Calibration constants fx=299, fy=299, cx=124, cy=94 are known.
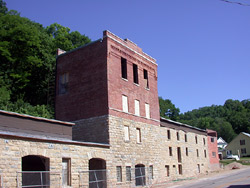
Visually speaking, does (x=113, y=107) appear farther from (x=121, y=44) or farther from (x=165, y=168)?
(x=165, y=168)

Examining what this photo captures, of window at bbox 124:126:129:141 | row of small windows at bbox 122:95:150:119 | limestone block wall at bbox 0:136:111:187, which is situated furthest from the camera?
row of small windows at bbox 122:95:150:119

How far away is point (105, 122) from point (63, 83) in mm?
7546

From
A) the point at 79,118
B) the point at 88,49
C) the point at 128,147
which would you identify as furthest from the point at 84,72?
the point at 128,147

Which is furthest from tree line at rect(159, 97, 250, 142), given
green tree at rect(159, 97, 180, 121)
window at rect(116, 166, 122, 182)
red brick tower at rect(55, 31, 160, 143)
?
window at rect(116, 166, 122, 182)

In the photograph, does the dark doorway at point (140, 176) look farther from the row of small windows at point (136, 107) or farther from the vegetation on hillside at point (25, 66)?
the vegetation on hillside at point (25, 66)

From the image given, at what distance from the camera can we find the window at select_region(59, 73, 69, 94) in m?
30.6

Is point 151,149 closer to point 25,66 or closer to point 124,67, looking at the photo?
point 124,67

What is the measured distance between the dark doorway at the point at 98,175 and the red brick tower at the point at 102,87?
1939mm

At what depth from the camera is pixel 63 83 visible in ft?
102

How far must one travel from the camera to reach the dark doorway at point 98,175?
23.1m

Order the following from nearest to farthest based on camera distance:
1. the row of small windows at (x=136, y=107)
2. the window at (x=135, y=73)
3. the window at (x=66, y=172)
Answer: the window at (x=66, y=172) → the row of small windows at (x=136, y=107) → the window at (x=135, y=73)

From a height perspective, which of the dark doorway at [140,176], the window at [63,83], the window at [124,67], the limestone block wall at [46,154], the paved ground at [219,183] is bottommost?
the paved ground at [219,183]

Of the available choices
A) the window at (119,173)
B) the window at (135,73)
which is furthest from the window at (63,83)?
the window at (119,173)

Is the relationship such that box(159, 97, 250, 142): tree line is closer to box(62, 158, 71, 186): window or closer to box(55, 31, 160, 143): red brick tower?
box(55, 31, 160, 143): red brick tower
